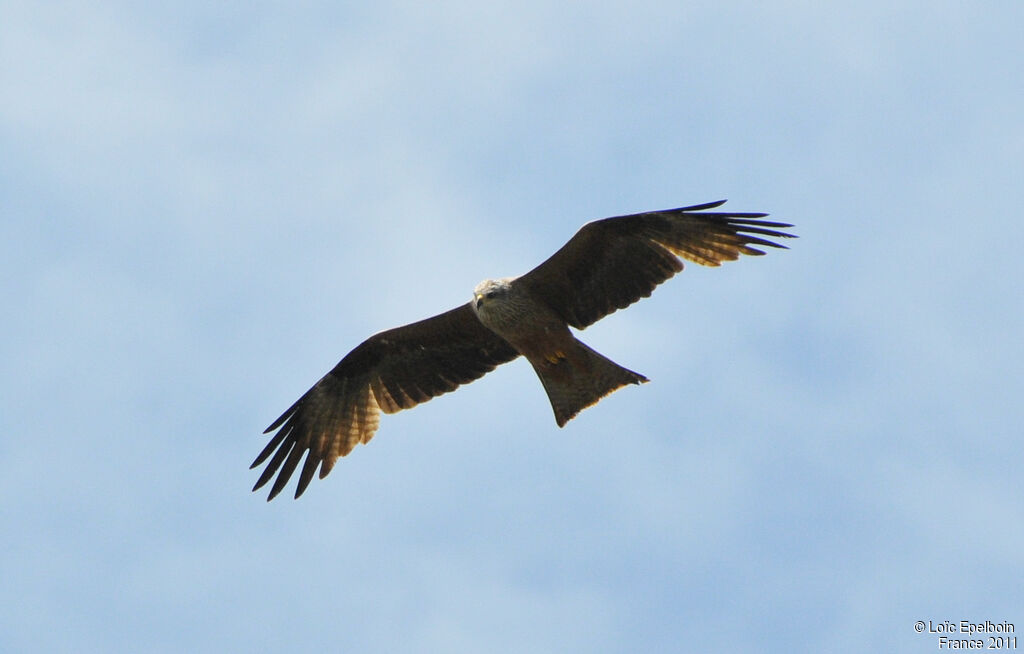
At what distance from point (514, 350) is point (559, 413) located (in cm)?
85

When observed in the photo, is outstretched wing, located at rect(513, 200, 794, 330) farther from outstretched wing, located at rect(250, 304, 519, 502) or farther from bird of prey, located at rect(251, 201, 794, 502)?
outstretched wing, located at rect(250, 304, 519, 502)

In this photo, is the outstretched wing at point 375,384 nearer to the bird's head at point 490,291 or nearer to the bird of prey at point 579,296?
the bird of prey at point 579,296

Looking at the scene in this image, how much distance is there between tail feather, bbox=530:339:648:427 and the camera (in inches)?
375

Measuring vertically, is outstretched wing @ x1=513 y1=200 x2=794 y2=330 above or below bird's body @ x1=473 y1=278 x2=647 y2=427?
above

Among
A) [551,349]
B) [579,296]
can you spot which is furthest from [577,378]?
[579,296]

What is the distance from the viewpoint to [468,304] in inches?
394

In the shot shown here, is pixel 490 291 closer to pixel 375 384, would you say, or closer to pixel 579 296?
pixel 579 296

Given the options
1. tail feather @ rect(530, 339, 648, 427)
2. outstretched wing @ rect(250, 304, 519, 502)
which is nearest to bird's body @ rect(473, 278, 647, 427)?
tail feather @ rect(530, 339, 648, 427)

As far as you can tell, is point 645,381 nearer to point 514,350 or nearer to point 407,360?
point 514,350

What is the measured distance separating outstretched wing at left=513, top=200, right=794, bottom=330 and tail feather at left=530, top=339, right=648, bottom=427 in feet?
1.46

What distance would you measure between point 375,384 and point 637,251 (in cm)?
284

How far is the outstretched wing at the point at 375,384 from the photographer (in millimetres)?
10383

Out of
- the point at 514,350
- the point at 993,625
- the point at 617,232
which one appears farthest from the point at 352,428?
the point at 993,625

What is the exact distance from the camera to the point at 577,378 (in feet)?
31.8
